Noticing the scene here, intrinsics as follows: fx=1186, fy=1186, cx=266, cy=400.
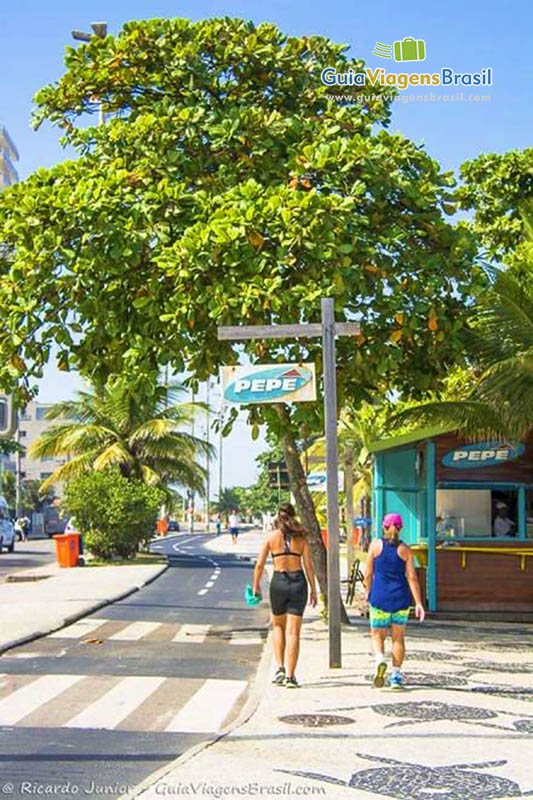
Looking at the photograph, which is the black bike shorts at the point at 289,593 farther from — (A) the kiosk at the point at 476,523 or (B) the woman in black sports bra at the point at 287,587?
(A) the kiosk at the point at 476,523

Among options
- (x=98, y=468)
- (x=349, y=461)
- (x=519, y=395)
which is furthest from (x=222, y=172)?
(x=98, y=468)

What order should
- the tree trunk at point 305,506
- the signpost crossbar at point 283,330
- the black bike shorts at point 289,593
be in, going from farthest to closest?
1. the tree trunk at point 305,506
2. the signpost crossbar at point 283,330
3. the black bike shorts at point 289,593

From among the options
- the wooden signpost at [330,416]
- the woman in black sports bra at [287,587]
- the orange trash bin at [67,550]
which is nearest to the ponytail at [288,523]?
the woman in black sports bra at [287,587]

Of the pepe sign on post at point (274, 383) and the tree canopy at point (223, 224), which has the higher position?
the tree canopy at point (223, 224)

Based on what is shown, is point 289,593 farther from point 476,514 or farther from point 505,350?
point 476,514

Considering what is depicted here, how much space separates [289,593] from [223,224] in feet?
18.5

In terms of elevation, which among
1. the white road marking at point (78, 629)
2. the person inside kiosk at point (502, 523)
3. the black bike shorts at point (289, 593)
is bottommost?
the white road marking at point (78, 629)

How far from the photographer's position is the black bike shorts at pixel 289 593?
1163cm

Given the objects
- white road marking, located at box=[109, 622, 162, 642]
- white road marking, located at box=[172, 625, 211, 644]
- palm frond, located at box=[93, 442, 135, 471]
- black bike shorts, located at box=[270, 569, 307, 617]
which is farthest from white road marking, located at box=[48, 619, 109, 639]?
palm frond, located at box=[93, 442, 135, 471]

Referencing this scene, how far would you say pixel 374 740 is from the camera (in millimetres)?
8516

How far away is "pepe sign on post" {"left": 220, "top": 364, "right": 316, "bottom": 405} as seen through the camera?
1331cm

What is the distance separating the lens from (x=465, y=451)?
1989 centimetres

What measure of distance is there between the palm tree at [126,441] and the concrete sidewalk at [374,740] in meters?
30.0

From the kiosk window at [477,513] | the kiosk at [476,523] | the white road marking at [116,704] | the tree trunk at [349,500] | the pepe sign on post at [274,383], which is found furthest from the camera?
the tree trunk at [349,500]
